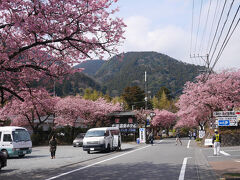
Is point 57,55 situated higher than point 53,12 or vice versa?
point 53,12

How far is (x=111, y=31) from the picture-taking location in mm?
12312

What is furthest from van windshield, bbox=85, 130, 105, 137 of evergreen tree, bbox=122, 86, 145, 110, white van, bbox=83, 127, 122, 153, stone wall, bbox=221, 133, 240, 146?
evergreen tree, bbox=122, 86, 145, 110

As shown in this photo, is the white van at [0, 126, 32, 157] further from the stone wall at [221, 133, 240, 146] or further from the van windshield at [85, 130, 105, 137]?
the stone wall at [221, 133, 240, 146]

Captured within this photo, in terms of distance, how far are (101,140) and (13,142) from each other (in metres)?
7.02

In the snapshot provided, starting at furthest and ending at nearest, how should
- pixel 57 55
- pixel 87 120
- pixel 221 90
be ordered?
pixel 87 120
pixel 221 90
pixel 57 55

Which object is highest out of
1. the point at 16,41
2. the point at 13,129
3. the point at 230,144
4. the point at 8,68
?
the point at 16,41

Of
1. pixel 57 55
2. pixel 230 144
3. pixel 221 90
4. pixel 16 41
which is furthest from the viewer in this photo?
pixel 221 90

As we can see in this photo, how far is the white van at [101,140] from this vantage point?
2497 centimetres

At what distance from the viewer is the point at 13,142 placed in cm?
2116

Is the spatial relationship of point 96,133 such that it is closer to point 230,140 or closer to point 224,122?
point 224,122

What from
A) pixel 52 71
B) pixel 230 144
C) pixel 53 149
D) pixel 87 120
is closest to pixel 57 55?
pixel 52 71

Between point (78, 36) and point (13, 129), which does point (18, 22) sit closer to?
point (78, 36)

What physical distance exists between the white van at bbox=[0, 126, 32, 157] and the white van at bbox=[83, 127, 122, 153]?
4913 mm

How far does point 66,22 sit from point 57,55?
2.52 m
